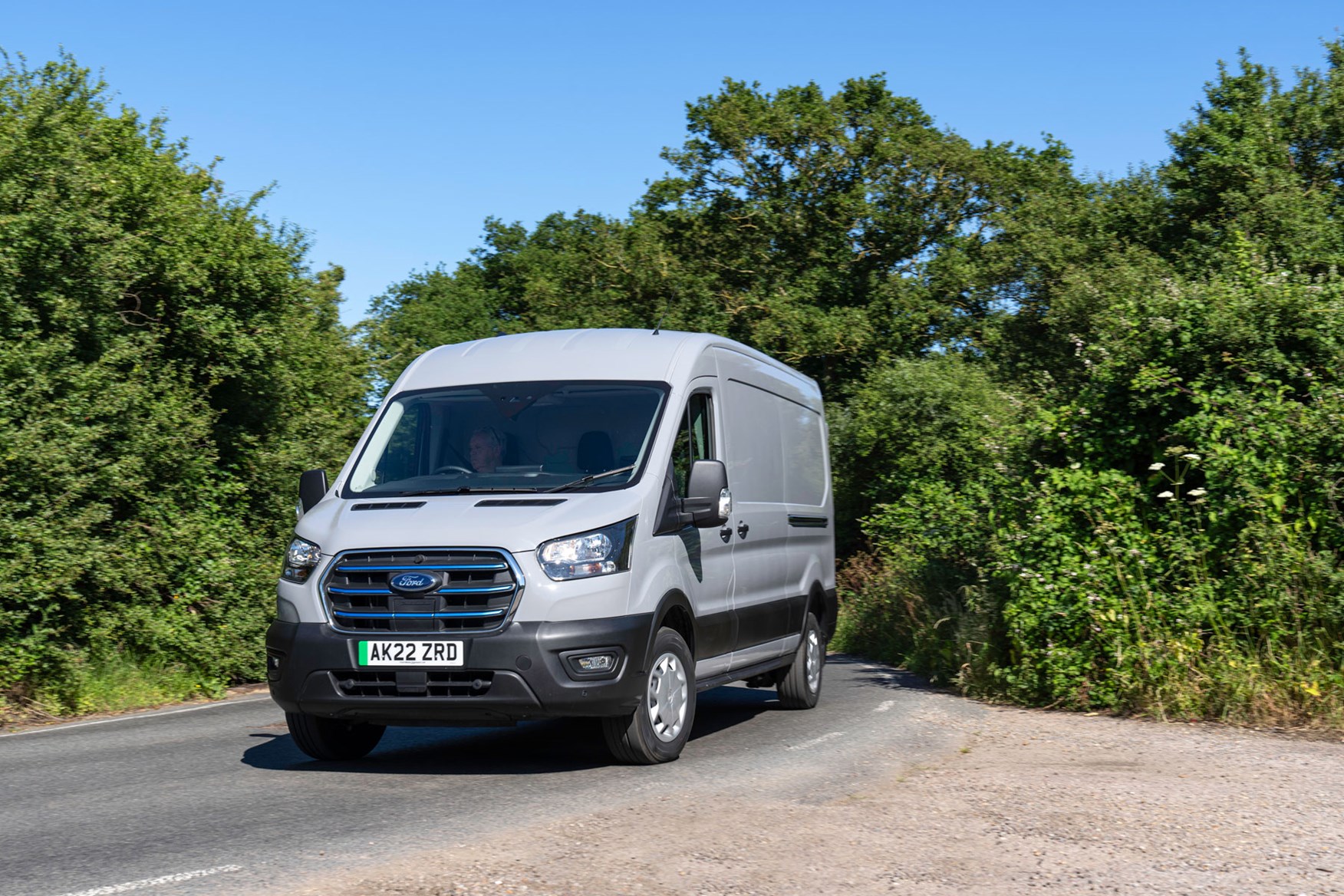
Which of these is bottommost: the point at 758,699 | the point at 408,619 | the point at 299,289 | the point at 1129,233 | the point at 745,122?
the point at 758,699

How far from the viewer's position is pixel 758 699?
1229 centimetres

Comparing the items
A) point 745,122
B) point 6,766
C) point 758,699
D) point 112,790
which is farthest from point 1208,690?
point 745,122

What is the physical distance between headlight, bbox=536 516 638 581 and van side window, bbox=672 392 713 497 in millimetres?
767

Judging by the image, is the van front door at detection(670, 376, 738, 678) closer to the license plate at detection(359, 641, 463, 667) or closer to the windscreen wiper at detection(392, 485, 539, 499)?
the windscreen wiper at detection(392, 485, 539, 499)

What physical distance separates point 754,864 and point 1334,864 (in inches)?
94.9

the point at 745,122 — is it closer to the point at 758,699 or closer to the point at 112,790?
the point at 758,699

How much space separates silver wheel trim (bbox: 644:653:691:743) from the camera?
7.82 metres

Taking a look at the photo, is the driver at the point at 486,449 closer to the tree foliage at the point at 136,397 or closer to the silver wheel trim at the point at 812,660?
the silver wheel trim at the point at 812,660

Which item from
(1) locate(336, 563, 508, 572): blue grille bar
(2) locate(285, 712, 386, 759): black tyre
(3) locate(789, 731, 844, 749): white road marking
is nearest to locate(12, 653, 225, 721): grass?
(2) locate(285, 712, 386, 759): black tyre

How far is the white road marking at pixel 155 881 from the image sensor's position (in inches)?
200

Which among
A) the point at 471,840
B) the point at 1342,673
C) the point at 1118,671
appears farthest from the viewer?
the point at 1118,671

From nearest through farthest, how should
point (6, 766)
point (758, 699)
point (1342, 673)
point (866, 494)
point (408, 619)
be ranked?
point (408, 619), point (6, 766), point (1342, 673), point (758, 699), point (866, 494)

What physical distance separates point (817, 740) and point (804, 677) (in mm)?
1842

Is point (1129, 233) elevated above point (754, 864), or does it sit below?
Result: above
